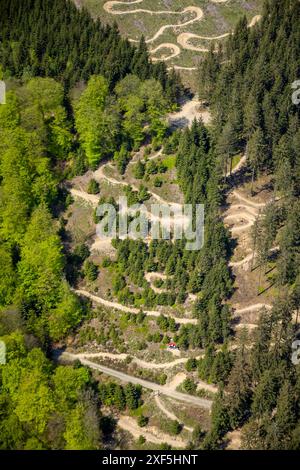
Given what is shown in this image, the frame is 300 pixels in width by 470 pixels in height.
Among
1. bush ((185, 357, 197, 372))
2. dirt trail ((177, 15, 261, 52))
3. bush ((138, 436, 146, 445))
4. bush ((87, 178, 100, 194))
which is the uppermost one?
dirt trail ((177, 15, 261, 52))

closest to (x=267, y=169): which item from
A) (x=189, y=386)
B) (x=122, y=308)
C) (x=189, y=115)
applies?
(x=189, y=115)

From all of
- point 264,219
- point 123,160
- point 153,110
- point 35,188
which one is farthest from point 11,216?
point 264,219

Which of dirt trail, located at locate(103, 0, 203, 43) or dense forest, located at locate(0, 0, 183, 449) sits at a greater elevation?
dirt trail, located at locate(103, 0, 203, 43)

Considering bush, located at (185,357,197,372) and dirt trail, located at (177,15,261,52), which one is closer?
bush, located at (185,357,197,372)

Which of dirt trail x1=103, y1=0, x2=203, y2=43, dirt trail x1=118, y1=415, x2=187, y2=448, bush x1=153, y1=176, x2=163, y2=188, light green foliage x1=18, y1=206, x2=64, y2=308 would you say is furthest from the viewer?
dirt trail x1=103, y1=0, x2=203, y2=43

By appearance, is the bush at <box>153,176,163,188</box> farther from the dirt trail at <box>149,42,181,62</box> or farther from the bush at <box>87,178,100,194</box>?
the dirt trail at <box>149,42,181,62</box>

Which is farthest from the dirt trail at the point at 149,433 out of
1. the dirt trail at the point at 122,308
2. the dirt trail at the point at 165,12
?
the dirt trail at the point at 165,12

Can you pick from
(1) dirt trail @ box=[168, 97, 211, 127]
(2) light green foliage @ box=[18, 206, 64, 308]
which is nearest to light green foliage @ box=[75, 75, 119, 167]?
(1) dirt trail @ box=[168, 97, 211, 127]

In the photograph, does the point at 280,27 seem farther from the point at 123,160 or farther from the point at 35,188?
the point at 35,188
